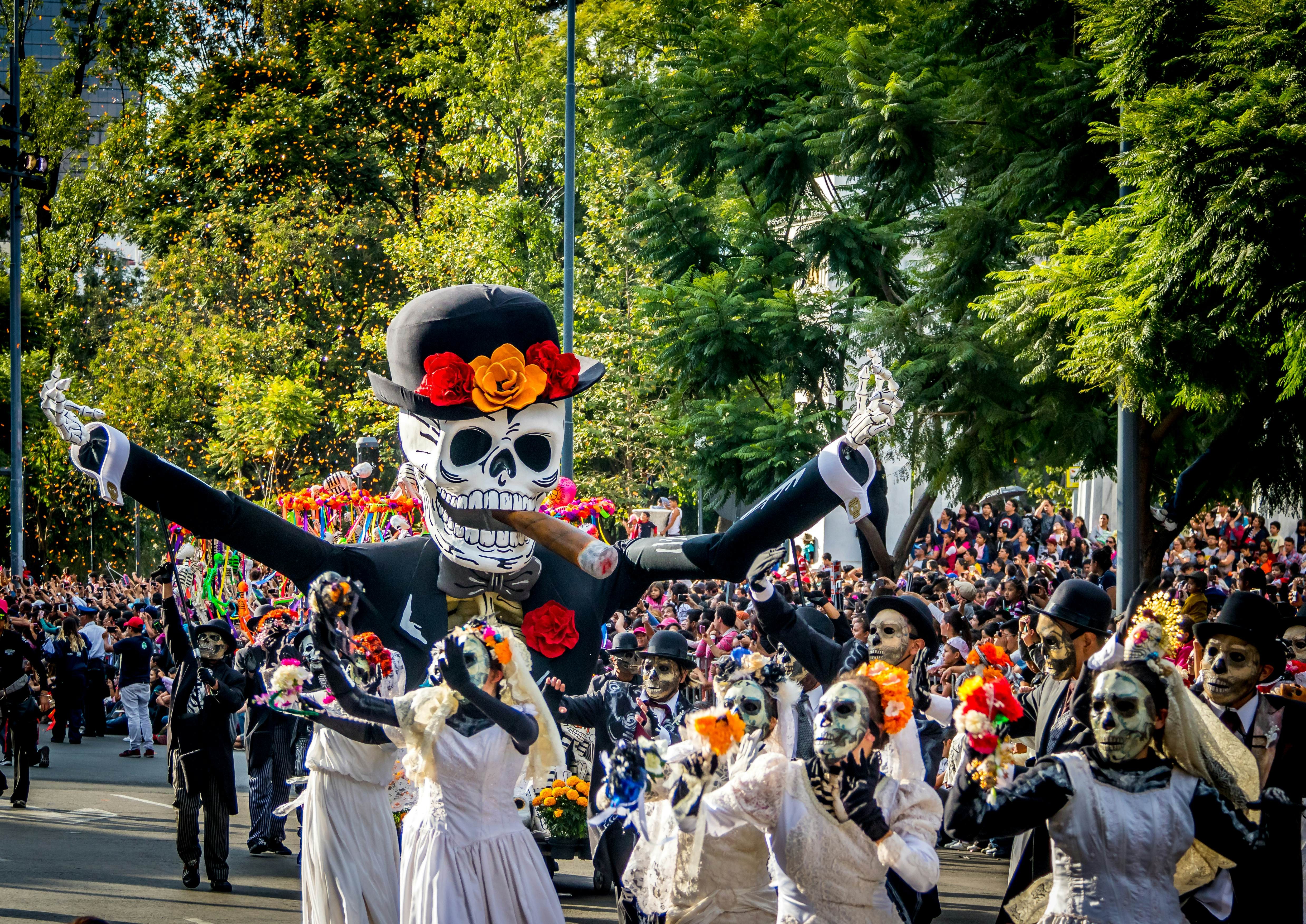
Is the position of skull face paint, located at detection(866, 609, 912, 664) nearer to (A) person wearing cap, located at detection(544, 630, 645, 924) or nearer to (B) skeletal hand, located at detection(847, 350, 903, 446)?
(A) person wearing cap, located at detection(544, 630, 645, 924)

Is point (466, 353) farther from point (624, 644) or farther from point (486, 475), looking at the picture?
point (624, 644)

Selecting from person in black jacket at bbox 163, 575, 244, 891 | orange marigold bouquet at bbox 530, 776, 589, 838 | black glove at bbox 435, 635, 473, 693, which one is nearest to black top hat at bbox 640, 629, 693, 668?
orange marigold bouquet at bbox 530, 776, 589, 838

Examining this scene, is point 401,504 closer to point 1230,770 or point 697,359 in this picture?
point 1230,770

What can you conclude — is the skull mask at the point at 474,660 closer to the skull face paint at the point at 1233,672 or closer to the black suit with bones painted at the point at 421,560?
the black suit with bones painted at the point at 421,560

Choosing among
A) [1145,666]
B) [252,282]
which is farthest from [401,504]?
[252,282]

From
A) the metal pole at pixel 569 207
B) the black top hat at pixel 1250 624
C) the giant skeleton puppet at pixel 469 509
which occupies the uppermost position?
the metal pole at pixel 569 207

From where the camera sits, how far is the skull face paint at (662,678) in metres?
7.59

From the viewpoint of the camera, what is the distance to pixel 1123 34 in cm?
998

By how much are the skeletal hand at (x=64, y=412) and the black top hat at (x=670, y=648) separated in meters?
2.82

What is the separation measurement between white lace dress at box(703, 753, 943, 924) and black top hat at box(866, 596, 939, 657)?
241cm

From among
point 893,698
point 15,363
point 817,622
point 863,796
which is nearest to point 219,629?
point 817,622

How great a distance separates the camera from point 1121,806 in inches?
169

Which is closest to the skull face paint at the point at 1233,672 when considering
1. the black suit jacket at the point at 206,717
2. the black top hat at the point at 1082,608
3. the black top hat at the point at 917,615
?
the black top hat at the point at 1082,608

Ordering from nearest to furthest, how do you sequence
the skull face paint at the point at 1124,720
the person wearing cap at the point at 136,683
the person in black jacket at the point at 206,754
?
the skull face paint at the point at 1124,720 < the person in black jacket at the point at 206,754 < the person wearing cap at the point at 136,683
